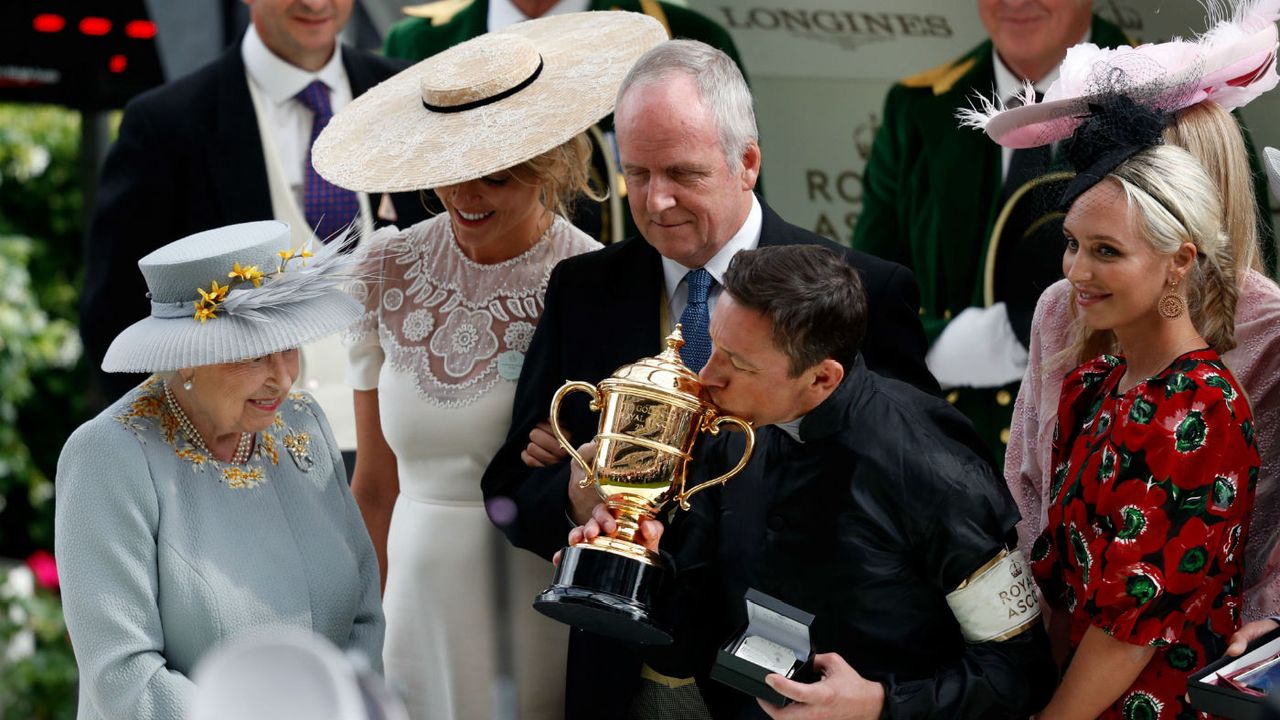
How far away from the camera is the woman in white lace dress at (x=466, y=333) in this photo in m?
3.03

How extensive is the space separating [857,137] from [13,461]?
4.04m

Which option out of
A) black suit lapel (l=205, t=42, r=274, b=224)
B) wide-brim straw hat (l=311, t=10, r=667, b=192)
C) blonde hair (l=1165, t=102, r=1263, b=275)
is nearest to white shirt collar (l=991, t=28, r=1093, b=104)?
wide-brim straw hat (l=311, t=10, r=667, b=192)

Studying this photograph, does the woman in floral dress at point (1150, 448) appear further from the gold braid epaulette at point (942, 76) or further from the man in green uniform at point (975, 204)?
the gold braid epaulette at point (942, 76)

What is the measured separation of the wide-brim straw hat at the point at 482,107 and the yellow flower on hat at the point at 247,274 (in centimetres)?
39

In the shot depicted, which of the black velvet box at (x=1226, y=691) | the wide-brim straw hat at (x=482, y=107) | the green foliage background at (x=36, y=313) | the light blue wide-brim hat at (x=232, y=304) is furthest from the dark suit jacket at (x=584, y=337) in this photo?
the green foliage background at (x=36, y=313)

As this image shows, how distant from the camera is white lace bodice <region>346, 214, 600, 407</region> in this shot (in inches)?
120

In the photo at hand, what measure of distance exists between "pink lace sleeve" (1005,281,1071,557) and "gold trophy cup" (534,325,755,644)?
2.32ft

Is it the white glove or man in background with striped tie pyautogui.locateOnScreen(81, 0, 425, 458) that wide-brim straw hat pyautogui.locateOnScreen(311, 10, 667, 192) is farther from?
the white glove

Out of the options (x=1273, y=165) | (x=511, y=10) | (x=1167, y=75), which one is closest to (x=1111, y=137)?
(x=1167, y=75)

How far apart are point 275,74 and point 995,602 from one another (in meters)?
2.72

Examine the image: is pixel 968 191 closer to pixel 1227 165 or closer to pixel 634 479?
pixel 1227 165

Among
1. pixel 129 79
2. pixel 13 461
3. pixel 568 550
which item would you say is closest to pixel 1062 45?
pixel 568 550

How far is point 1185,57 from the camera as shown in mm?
2516

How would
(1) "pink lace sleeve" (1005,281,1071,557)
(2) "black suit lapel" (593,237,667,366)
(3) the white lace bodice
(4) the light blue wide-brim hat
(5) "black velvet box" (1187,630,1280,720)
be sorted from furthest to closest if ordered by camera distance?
(3) the white lace bodice, (2) "black suit lapel" (593,237,667,366), (1) "pink lace sleeve" (1005,281,1071,557), (4) the light blue wide-brim hat, (5) "black velvet box" (1187,630,1280,720)
